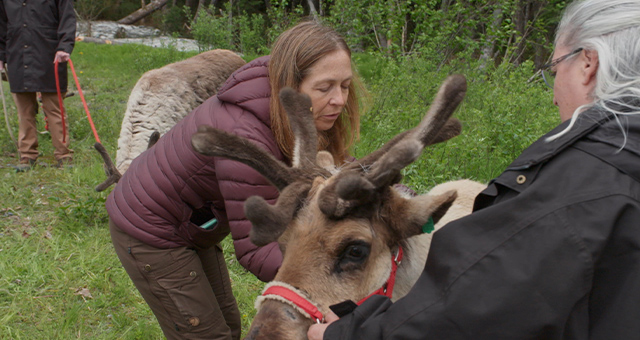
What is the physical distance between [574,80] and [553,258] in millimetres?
696

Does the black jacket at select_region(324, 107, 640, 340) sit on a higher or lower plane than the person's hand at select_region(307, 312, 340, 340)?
higher

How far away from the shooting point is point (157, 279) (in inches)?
119

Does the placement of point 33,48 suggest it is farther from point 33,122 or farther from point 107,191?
point 107,191

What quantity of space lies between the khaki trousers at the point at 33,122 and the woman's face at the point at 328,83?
21.0 feet

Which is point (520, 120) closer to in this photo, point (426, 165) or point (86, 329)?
point (426, 165)

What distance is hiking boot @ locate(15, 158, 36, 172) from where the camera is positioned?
7605 millimetres

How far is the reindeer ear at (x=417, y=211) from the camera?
201 cm

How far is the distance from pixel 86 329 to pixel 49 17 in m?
5.25

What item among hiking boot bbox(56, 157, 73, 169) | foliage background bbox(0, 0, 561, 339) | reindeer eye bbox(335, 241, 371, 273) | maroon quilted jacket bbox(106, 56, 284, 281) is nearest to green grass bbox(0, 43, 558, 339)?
foliage background bbox(0, 0, 561, 339)

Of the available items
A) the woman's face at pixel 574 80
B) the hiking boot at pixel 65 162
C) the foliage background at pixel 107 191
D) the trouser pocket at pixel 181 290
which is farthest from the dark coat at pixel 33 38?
the woman's face at pixel 574 80

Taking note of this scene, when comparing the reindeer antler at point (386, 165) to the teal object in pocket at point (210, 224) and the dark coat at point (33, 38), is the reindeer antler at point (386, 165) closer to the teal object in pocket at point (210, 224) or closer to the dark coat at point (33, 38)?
the teal object in pocket at point (210, 224)

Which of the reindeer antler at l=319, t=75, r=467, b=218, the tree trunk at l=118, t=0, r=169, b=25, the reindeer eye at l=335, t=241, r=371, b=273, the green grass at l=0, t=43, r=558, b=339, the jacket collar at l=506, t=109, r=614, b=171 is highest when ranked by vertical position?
the jacket collar at l=506, t=109, r=614, b=171

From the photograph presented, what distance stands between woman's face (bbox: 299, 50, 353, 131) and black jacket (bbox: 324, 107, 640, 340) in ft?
4.59

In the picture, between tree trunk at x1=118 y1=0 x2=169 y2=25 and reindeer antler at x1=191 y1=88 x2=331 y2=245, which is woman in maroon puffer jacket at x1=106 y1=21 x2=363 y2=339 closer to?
reindeer antler at x1=191 y1=88 x2=331 y2=245
